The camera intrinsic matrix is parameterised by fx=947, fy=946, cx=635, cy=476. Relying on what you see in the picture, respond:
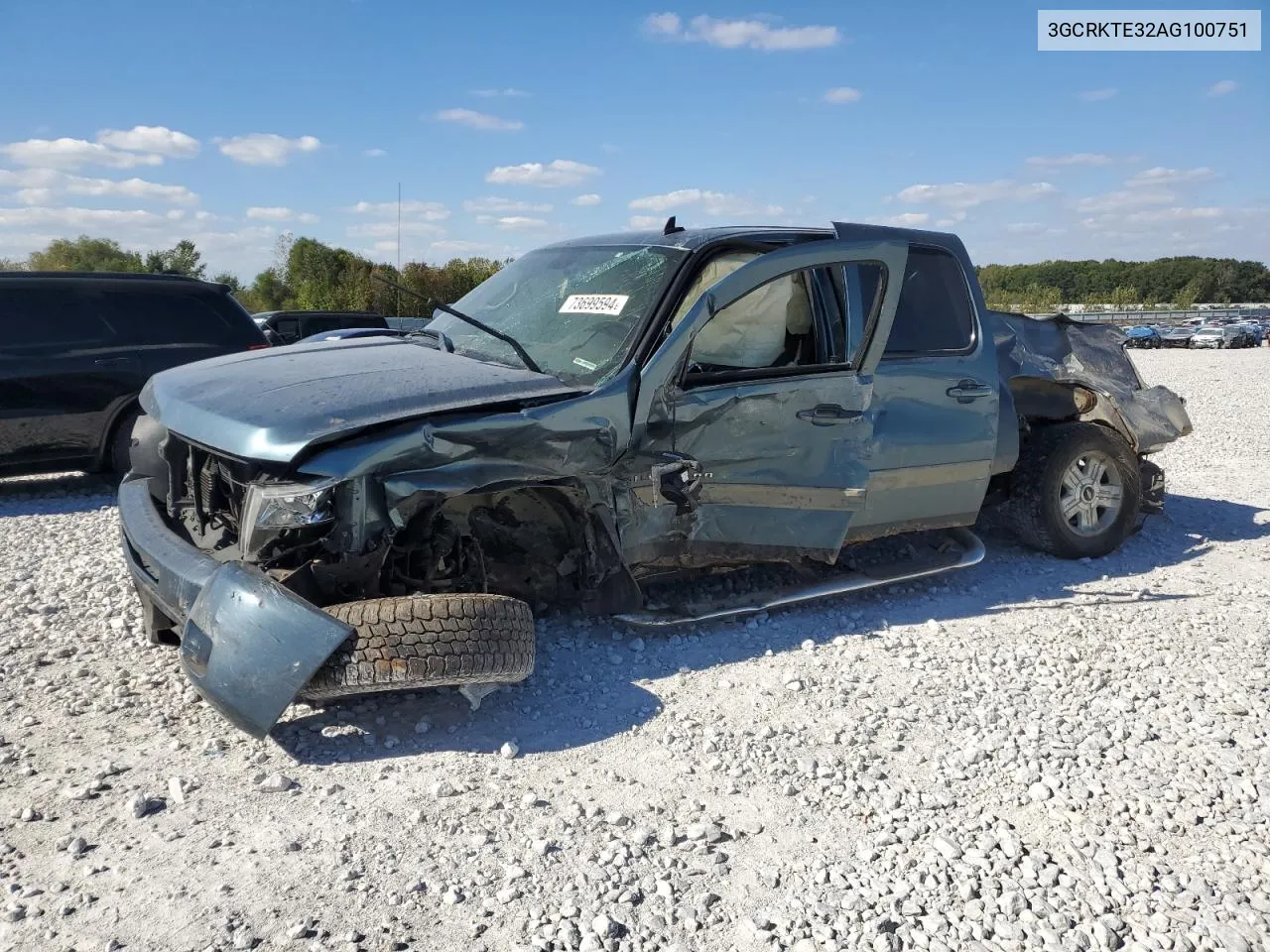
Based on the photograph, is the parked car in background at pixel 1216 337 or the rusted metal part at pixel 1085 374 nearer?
the rusted metal part at pixel 1085 374

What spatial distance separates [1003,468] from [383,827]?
3.83 m

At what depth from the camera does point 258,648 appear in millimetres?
2961

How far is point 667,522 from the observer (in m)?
4.05

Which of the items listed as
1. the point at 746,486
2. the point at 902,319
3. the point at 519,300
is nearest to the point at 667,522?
the point at 746,486

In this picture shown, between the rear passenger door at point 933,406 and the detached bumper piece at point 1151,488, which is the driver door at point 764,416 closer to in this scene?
the rear passenger door at point 933,406

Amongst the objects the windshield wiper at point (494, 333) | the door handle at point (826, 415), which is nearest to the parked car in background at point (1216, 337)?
the door handle at point (826, 415)

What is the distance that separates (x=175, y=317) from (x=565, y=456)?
571cm

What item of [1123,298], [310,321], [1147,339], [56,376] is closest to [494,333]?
[56,376]

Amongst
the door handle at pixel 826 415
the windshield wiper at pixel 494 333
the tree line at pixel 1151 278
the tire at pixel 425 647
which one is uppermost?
the tree line at pixel 1151 278

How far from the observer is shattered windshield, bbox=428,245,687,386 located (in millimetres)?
4070

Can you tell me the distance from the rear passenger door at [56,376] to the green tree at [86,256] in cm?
4953

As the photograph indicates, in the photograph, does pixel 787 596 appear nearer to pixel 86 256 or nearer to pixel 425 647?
pixel 425 647

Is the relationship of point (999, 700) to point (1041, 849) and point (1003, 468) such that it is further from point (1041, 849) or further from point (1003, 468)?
point (1003, 468)

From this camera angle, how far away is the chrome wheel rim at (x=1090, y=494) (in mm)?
5773
